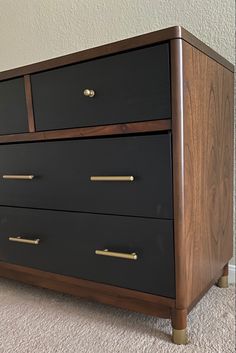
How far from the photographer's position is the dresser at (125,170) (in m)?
0.68

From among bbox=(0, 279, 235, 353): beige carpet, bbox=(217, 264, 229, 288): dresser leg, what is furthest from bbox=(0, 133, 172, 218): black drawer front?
bbox=(217, 264, 229, 288): dresser leg

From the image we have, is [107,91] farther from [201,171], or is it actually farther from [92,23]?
[92,23]

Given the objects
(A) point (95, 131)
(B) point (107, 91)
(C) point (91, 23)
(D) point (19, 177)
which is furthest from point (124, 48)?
(C) point (91, 23)

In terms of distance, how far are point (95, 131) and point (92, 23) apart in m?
0.77

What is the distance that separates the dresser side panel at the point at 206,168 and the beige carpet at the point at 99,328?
0.11m

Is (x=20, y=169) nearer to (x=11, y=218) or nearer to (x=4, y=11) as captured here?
(x=11, y=218)

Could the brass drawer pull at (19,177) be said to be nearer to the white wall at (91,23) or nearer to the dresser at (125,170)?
the dresser at (125,170)

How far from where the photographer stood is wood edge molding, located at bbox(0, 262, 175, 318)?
2.44ft

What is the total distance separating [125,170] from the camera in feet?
2.40

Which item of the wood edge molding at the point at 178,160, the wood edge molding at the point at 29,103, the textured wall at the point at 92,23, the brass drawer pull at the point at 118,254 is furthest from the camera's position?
the textured wall at the point at 92,23

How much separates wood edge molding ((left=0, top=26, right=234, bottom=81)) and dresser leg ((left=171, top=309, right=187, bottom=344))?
620 millimetres

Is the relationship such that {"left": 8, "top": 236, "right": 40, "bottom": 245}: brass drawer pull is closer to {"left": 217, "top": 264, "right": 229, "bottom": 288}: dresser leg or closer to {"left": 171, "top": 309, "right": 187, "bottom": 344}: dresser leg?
{"left": 171, "top": 309, "right": 187, "bottom": 344}: dresser leg

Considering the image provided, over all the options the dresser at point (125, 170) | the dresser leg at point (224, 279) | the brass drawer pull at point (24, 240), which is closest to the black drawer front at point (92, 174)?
the dresser at point (125, 170)

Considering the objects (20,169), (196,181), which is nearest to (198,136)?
(196,181)
